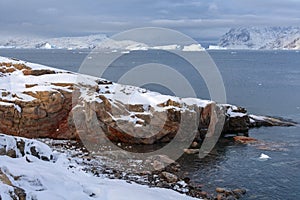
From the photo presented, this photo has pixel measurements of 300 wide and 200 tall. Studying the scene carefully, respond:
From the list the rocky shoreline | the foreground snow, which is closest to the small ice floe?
the rocky shoreline

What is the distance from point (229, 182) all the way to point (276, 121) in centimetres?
2602

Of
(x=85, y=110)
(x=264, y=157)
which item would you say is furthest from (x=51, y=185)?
(x=85, y=110)

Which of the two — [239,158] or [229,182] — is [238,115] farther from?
[229,182]

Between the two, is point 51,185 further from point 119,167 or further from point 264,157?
point 264,157

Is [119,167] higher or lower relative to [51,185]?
lower

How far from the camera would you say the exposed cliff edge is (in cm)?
4016

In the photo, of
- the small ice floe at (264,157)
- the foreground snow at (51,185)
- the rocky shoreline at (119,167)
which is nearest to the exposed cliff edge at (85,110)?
the rocky shoreline at (119,167)

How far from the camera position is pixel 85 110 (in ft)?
135

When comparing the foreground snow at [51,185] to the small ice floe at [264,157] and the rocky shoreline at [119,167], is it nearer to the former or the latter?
the rocky shoreline at [119,167]

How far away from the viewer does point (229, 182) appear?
2850 cm

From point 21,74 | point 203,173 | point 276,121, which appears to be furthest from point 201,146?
point 21,74

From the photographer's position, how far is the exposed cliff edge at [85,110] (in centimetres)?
4016

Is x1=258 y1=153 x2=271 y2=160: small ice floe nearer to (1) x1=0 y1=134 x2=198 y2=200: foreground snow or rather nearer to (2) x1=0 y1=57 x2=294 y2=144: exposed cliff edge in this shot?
(2) x1=0 y1=57 x2=294 y2=144: exposed cliff edge

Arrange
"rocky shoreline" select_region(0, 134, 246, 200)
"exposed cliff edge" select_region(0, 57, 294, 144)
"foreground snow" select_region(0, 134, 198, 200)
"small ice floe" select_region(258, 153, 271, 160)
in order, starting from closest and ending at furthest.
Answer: "foreground snow" select_region(0, 134, 198, 200) → "rocky shoreline" select_region(0, 134, 246, 200) → "small ice floe" select_region(258, 153, 271, 160) → "exposed cliff edge" select_region(0, 57, 294, 144)
